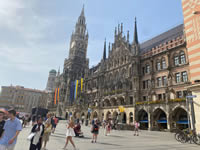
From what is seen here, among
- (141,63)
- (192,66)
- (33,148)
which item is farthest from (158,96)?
(33,148)

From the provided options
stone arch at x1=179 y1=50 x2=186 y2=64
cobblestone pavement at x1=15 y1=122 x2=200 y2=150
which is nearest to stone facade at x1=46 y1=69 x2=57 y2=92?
stone arch at x1=179 y1=50 x2=186 y2=64

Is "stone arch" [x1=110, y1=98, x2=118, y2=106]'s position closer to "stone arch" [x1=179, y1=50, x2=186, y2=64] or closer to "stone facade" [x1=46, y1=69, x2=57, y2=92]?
"stone arch" [x1=179, y1=50, x2=186, y2=64]

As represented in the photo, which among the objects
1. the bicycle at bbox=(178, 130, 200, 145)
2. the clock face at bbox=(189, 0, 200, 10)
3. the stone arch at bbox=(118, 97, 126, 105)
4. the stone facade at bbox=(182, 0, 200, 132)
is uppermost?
the clock face at bbox=(189, 0, 200, 10)

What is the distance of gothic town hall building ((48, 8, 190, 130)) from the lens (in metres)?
28.0

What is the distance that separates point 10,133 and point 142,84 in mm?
33171

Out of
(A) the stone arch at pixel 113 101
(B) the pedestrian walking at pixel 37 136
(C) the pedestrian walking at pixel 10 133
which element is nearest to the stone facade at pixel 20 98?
(A) the stone arch at pixel 113 101

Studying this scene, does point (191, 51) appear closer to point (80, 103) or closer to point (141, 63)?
point (141, 63)

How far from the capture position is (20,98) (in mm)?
102000

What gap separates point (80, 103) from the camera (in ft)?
176

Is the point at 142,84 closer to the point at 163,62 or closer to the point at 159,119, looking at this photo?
the point at 163,62

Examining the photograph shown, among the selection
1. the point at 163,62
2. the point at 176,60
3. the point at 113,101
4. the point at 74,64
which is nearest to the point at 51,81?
the point at 74,64

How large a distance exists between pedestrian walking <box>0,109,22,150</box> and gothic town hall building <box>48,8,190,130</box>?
481 inches

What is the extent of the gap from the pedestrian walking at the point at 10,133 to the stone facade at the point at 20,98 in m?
105

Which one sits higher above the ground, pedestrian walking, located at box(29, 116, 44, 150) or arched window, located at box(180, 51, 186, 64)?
arched window, located at box(180, 51, 186, 64)
